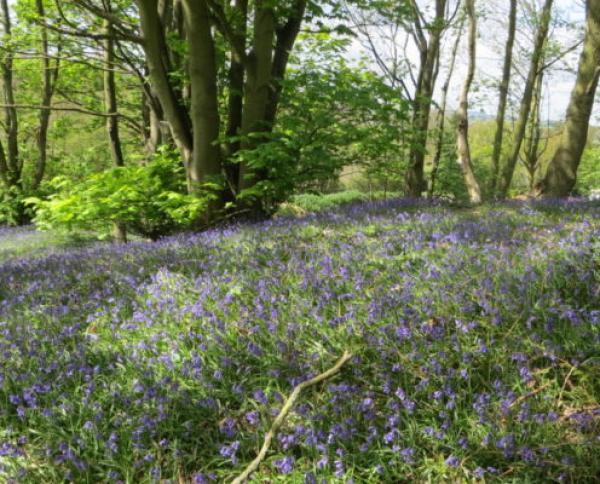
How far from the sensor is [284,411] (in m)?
2.00

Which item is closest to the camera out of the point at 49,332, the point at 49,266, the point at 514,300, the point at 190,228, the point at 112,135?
the point at 514,300

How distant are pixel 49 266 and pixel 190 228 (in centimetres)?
247

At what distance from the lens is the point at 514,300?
258cm

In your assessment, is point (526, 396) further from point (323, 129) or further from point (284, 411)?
point (323, 129)

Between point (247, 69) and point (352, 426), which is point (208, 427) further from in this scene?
point (247, 69)

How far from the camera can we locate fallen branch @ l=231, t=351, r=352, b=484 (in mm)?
1806

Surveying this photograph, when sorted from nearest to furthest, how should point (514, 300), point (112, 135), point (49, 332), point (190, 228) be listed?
point (514, 300)
point (49, 332)
point (190, 228)
point (112, 135)

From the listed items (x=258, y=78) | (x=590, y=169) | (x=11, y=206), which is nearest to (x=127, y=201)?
(x=258, y=78)

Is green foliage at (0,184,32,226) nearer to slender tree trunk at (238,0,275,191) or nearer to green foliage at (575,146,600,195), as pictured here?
slender tree trunk at (238,0,275,191)

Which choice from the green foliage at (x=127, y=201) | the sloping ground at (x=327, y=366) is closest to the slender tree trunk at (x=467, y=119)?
the green foliage at (x=127, y=201)

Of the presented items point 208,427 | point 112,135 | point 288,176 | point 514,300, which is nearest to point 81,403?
point 208,427

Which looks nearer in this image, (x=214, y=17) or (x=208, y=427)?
(x=208, y=427)

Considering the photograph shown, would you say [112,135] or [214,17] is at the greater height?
[214,17]

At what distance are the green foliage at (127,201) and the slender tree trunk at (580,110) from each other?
6208 mm
